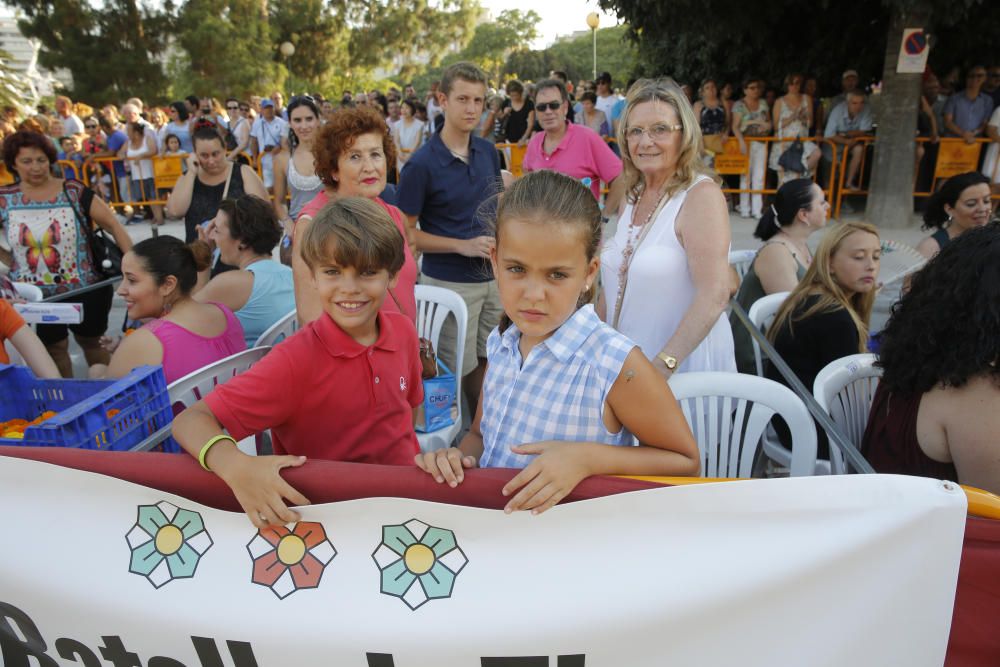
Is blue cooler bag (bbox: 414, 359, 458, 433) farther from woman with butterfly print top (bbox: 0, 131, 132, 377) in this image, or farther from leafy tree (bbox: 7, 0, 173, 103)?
leafy tree (bbox: 7, 0, 173, 103)

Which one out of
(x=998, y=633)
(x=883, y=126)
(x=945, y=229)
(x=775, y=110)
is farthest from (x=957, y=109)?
(x=998, y=633)

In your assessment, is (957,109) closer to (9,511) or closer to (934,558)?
(934,558)

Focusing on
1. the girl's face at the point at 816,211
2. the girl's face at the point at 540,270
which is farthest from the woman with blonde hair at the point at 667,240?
the girl's face at the point at 816,211

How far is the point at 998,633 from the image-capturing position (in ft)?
4.56

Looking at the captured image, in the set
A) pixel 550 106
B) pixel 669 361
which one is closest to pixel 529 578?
pixel 669 361

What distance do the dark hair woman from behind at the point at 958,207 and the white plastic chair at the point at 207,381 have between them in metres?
3.99

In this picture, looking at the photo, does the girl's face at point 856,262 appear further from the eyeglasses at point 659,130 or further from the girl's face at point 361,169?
the girl's face at point 361,169

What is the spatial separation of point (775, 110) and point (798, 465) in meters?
9.74

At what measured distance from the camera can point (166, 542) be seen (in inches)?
62.6

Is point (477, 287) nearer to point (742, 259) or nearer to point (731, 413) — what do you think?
point (731, 413)

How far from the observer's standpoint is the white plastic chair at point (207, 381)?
2.62 m

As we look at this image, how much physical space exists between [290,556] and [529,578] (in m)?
0.55

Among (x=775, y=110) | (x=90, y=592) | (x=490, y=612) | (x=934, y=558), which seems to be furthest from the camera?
(x=775, y=110)

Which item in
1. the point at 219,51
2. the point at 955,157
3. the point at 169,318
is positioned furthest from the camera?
the point at 219,51
